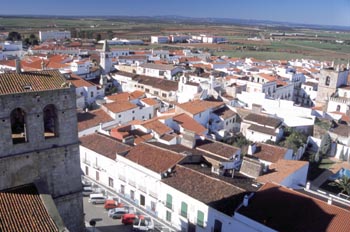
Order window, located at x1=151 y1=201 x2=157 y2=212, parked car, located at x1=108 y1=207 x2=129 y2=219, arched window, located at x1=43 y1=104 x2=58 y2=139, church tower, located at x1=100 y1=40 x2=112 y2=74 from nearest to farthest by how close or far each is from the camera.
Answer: arched window, located at x1=43 y1=104 x2=58 y2=139 → parked car, located at x1=108 y1=207 x2=129 y2=219 → window, located at x1=151 y1=201 x2=157 y2=212 → church tower, located at x1=100 y1=40 x2=112 y2=74

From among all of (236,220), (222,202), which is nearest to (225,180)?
(222,202)

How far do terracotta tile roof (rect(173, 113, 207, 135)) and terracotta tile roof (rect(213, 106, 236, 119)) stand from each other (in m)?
5.50

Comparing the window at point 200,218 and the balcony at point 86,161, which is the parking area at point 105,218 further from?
the balcony at point 86,161

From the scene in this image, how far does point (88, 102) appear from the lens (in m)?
51.8

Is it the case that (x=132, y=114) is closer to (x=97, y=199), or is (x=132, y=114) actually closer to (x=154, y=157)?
(x=154, y=157)

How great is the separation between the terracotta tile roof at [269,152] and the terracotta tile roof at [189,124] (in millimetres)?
6299

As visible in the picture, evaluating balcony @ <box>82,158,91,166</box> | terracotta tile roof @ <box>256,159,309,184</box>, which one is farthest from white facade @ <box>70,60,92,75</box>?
terracotta tile roof @ <box>256,159,309,184</box>

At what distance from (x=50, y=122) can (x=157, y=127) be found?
1987 cm

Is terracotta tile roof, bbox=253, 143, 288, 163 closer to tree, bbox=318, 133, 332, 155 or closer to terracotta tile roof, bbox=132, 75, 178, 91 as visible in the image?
tree, bbox=318, 133, 332, 155

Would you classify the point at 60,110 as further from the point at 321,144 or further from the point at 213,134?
the point at 321,144

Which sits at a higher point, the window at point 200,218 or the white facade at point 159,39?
the white facade at point 159,39

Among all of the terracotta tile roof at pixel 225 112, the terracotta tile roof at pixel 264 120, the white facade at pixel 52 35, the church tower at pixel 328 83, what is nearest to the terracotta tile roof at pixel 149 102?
the terracotta tile roof at pixel 225 112

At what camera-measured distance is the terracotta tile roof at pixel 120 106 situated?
39997 millimetres

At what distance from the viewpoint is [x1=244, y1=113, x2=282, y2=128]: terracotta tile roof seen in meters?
40.8
